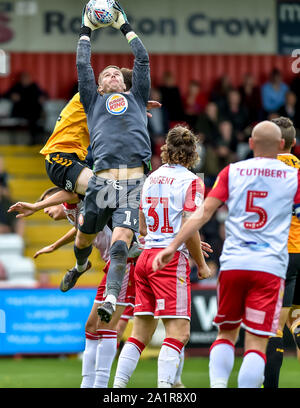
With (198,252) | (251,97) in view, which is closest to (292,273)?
(198,252)

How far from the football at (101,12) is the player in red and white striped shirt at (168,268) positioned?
1313 millimetres

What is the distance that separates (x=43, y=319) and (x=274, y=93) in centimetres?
815

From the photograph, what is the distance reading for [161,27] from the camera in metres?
20.2

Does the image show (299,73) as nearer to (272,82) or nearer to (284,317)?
(272,82)

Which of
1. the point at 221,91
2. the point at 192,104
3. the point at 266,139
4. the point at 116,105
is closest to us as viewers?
the point at 266,139

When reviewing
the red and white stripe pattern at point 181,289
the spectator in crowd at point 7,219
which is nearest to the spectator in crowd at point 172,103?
the spectator in crowd at point 7,219

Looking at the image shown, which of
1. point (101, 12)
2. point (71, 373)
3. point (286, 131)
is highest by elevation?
point (101, 12)

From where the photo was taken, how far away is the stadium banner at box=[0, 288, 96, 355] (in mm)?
13859

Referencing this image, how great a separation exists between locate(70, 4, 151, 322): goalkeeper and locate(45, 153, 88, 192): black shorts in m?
0.53

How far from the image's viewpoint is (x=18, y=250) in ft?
54.9

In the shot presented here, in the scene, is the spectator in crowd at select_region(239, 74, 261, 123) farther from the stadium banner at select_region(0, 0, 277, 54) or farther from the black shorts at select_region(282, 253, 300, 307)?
the black shorts at select_region(282, 253, 300, 307)

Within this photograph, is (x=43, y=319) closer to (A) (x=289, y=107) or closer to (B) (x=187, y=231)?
(A) (x=289, y=107)

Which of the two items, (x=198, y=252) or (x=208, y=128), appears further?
(x=208, y=128)

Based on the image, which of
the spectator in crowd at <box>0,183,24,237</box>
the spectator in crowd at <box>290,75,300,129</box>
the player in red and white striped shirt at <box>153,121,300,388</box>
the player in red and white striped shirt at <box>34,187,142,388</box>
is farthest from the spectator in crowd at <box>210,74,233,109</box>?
the player in red and white striped shirt at <box>153,121,300,388</box>
